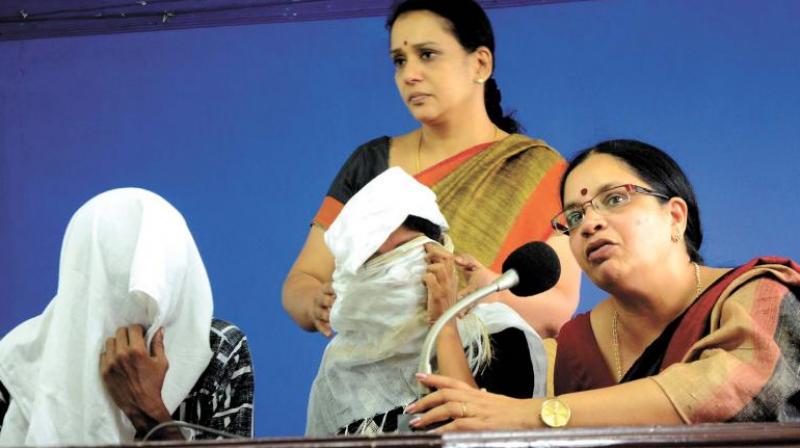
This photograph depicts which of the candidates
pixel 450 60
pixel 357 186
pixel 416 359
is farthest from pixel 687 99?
pixel 416 359

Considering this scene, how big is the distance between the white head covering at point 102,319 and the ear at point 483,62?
836 millimetres

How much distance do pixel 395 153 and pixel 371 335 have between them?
2.18ft

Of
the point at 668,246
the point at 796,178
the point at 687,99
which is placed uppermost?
the point at 687,99

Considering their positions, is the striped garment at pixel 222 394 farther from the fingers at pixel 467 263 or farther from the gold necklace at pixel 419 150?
the gold necklace at pixel 419 150

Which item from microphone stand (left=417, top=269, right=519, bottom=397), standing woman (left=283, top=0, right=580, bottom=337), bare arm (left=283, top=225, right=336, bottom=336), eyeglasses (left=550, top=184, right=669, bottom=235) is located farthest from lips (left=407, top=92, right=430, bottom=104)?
microphone stand (left=417, top=269, right=519, bottom=397)

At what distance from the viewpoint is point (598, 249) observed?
258 centimetres

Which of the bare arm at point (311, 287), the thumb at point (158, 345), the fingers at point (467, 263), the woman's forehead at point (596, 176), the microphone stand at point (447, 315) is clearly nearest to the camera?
the microphone stand at point (447, 315)

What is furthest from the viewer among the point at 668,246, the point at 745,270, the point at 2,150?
the point at 2,150

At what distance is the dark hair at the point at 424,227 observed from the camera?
2.60m

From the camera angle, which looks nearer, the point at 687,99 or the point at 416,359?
the point at 416,359

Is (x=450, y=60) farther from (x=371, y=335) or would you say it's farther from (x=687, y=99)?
(x=371, y=335)

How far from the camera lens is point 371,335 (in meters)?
2.56

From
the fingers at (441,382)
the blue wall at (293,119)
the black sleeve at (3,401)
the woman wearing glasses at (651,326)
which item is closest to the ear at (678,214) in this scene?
the woman wearing glasses at (651,326)

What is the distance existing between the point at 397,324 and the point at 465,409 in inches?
12.8
